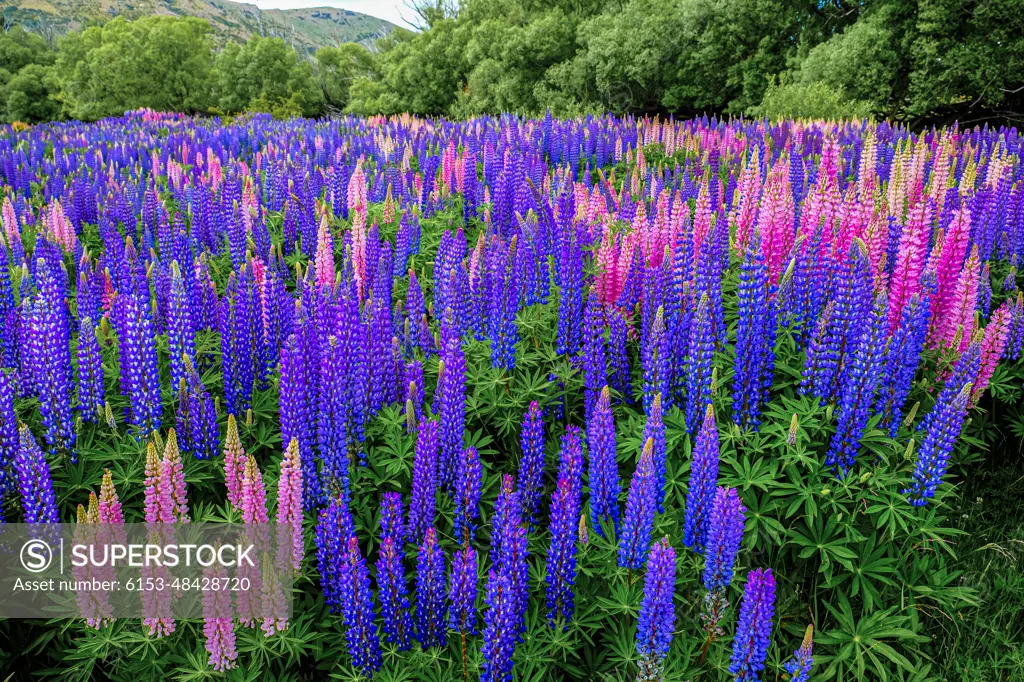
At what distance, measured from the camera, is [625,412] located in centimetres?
430

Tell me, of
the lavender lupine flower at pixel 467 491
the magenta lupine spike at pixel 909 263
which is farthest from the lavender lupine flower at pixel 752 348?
the lavender lupine flower at pixel 467 491

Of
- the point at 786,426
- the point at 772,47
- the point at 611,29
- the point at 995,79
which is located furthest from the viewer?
the point at 611,29

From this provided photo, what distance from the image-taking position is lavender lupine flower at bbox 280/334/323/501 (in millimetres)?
3266

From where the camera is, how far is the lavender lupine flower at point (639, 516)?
2.95m

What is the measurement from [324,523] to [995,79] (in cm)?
2581

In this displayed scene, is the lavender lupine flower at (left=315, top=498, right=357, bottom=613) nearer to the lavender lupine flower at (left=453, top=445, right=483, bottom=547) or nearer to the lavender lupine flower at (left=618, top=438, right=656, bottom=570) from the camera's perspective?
the lavender lupine flower at (left=453, top=445, right=483, bottom=547)

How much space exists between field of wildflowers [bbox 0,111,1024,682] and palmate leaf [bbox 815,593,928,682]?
0.02 metres

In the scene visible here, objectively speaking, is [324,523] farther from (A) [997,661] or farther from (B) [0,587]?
(A) [997,661]

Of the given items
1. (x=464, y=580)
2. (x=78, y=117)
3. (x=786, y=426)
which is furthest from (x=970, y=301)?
(x=78, y=117)

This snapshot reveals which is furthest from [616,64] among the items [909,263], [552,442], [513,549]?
[513,549]

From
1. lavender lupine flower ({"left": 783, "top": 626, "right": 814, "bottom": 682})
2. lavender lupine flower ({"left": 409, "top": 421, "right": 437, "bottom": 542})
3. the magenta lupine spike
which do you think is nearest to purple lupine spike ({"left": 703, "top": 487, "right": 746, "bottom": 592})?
lavender lupine flower ({"left": 783, "top": 626, "right": 814, "bottom": 682})

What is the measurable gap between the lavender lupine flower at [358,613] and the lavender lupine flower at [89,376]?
6.17ft

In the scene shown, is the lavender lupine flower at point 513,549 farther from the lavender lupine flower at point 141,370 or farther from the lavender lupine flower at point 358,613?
the lavender lupine flower at point 141,370

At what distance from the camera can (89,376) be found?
3676 mm
